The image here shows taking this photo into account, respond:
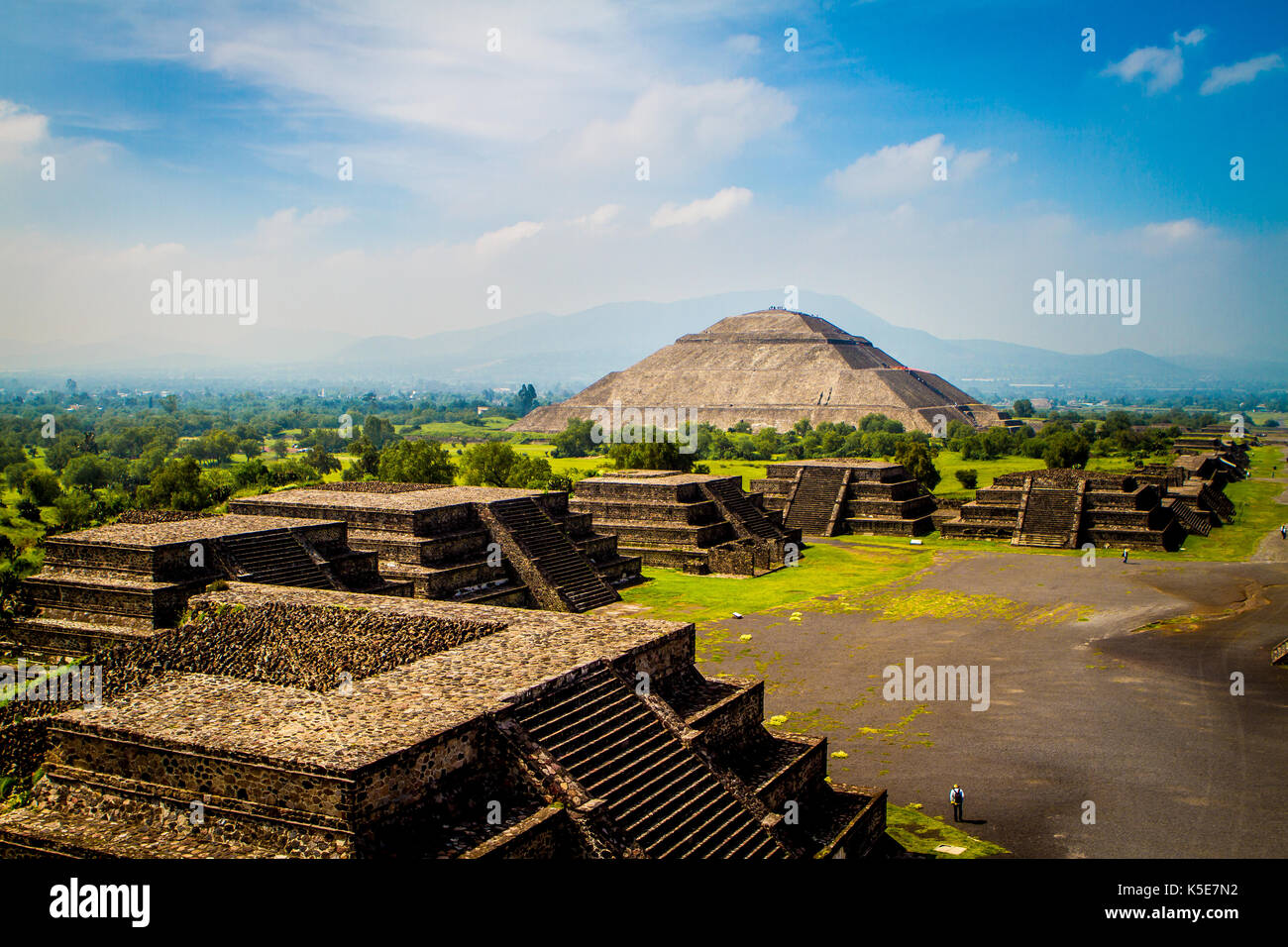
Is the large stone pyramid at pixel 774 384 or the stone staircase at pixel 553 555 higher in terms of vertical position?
the large stone pyramid at pixel 774 384

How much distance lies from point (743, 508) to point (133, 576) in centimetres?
2652

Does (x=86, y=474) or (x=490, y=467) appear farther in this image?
(x=86, y=474)

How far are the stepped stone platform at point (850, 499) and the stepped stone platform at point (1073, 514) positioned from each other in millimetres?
2622

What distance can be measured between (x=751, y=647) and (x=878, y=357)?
12721 cm

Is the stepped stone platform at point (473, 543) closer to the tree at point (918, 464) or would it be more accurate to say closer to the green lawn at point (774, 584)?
the green lawn at point (774, 584)

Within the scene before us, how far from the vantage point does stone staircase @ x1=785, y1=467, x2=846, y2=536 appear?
4790 centimetres

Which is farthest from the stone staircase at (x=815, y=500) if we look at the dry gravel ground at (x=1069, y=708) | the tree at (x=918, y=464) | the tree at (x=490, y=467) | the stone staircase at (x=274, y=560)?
the stone staircase at (x=274, y=560)

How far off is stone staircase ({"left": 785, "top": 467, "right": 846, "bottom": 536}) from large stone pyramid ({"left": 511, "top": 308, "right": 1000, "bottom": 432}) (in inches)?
2616

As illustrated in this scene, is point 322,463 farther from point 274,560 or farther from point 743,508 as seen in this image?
point 274,560

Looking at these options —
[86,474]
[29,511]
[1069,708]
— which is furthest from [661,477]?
[86,474]

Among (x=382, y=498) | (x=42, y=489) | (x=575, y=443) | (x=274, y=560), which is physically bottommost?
(x=274, y=560)

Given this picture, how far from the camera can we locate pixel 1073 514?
143 ft

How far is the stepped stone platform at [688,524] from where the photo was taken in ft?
119
